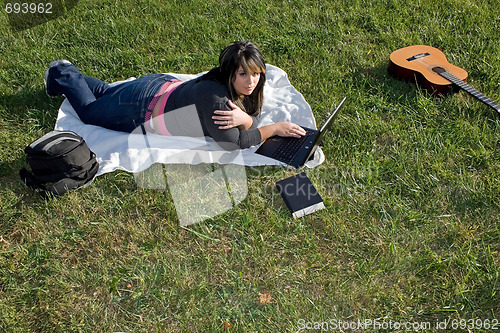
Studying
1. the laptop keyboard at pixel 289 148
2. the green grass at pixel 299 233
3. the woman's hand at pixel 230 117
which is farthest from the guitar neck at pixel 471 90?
the woman's hand at pixel 230 117

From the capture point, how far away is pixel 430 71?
15.1 ft

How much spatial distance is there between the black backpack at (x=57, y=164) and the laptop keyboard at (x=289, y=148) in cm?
174

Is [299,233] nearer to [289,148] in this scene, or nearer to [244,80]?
[289,148]

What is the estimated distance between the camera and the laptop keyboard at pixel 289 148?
3832 millimetres

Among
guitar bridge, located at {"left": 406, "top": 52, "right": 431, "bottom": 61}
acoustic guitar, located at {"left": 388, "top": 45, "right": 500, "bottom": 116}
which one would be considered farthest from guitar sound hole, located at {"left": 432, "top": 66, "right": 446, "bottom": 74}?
guitar bridge, located at {"left": 406, "top": 52, "right": 431, "bottom": 61}

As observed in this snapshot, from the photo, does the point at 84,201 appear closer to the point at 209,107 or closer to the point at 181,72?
the point at 209,107

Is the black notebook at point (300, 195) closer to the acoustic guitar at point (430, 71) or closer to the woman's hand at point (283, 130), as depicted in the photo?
the woman's hand at point (283, 130)

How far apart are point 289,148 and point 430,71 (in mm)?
2045

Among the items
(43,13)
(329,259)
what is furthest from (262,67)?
(43,13)

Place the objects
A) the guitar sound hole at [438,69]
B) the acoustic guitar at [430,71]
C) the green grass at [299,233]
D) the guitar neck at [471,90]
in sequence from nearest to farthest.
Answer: the green grass at [299,233] < the guitar neck at [471,90] < the acoustic guitar at [430,71] < the guitar sound hole at [438,69]

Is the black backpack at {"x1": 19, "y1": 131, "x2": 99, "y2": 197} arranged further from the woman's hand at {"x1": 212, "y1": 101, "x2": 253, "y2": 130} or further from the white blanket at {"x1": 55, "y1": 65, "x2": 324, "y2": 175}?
the woman's hand at {"x1": 212, "y1": 101, "x2": 253, "y2": 130}

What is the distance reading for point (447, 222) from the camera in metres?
3.29

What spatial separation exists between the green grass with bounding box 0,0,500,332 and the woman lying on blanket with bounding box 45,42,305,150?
41 centimetres

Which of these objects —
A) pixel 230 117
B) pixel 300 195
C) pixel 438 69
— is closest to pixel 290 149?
pixel 300 195
